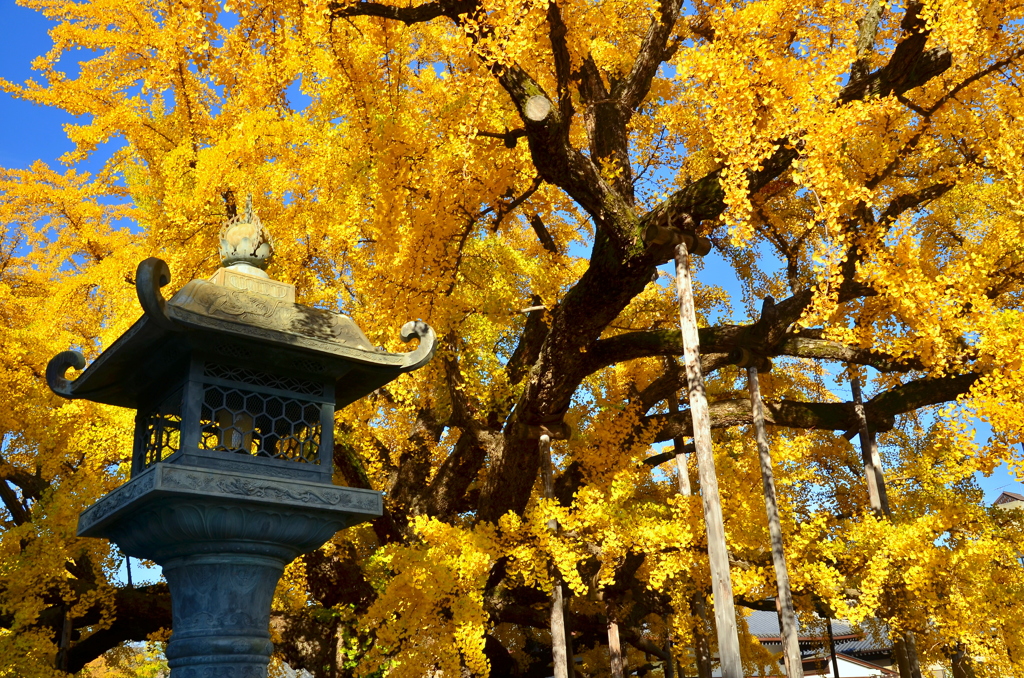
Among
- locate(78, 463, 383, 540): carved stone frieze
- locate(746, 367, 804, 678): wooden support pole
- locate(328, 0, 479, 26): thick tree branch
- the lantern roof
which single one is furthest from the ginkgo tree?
locate(78, 463, 383, 540): carved stone frieze

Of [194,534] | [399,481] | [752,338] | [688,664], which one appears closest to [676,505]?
[752,338]

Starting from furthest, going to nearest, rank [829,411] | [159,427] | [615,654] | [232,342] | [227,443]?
1. [829,411]
2. [615,654]
3. [159,427]
4. [227,443]
5. [232,342]

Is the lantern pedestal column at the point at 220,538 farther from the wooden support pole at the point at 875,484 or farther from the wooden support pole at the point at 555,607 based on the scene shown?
the wooden support pole at the point at 875,484

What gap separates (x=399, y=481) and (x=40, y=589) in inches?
244

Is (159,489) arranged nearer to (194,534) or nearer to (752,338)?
(194,534)

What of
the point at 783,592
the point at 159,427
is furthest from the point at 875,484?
the point at 159,427

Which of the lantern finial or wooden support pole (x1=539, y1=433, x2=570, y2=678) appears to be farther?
wooden support pole (x1=539, y1=433, x2=570, y2=678)

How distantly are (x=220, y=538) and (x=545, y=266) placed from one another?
342 inches

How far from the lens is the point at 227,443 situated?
5.57m

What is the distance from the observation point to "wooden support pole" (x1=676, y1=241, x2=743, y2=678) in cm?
787

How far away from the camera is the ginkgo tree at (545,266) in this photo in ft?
29.4

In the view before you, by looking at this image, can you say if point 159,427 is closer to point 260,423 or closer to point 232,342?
point 260,423

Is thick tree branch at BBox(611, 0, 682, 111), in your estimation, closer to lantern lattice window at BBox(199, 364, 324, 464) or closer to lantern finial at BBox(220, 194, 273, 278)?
lantern finial at BBox(220, 194, 273, 278)

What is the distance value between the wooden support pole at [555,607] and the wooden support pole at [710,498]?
3607 mm
